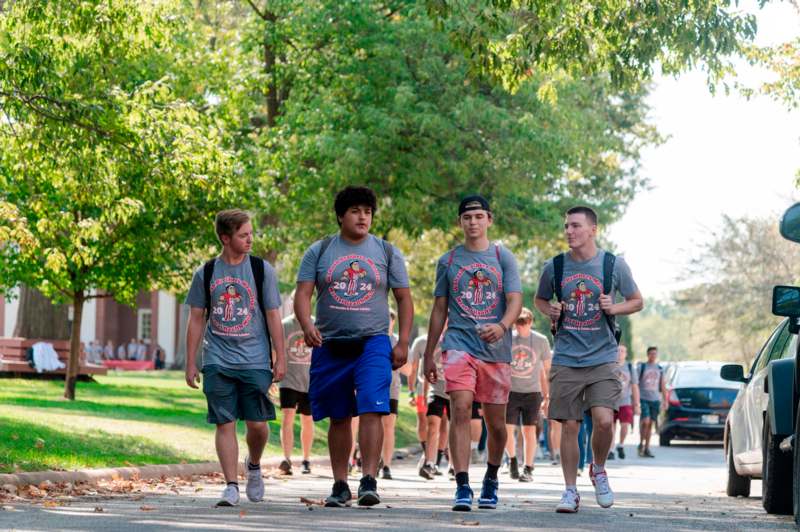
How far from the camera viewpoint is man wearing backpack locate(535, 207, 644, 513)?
1030 centimetres

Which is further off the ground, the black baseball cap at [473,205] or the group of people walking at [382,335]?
the black baseball cap at [473,205]

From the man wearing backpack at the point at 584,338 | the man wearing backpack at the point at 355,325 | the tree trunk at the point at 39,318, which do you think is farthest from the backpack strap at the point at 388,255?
the tree trunk at the point at 39,318

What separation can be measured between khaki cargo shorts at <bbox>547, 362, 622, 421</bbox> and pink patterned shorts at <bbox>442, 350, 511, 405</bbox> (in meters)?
0.39

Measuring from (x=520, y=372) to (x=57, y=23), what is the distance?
6017 mm

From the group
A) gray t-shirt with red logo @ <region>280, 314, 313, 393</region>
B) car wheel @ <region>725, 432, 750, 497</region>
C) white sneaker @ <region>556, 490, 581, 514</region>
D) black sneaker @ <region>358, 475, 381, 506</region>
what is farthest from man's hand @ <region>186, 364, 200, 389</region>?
gray t-shirt with red logo @ <region>280, 314, 313, 393</region>

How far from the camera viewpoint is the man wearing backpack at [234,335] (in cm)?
1020

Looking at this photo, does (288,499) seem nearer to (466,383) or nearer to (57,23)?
(466,383)

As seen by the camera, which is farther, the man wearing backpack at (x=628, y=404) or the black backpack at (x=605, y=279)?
the man wearing backpack at (x=628, y=404)

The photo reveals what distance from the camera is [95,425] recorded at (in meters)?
17.8

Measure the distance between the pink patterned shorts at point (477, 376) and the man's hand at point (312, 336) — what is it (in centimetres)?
85

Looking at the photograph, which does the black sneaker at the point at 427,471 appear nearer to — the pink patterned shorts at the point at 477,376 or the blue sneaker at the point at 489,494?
the blue sneaker at the point at 489,494

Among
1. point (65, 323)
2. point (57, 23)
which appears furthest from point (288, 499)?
point (65, 323)

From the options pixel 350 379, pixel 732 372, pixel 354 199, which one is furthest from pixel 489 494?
pixel 732 372

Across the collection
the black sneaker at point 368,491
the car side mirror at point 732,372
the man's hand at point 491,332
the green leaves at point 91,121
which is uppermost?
the green leaves at point 91,121
